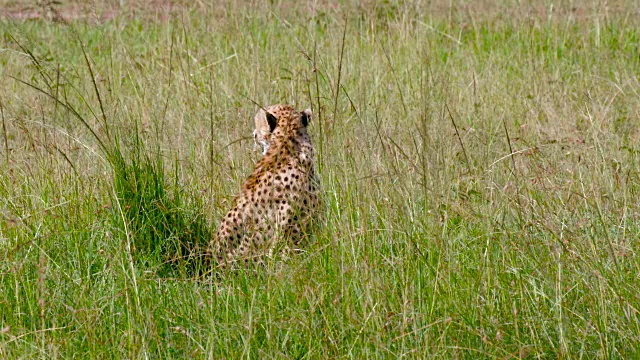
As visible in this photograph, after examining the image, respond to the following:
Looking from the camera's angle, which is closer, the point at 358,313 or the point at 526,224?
the point at 358,313

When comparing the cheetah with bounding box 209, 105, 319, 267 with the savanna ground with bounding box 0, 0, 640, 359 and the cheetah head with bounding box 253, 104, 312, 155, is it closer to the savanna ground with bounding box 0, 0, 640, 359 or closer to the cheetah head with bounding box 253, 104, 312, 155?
the cheetah head with bounding box 253, 104, 312, 155

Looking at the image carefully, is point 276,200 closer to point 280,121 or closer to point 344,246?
point 280,121

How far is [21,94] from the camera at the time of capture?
255 inches

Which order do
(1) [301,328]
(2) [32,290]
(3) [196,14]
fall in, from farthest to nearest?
1. (3) [196,14]
2. (2) [32,290]
3. (1) [301,328]

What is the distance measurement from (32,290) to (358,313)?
3.34 feet

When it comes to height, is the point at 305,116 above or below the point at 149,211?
above

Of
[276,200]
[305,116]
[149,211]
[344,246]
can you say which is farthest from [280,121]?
[344,246]

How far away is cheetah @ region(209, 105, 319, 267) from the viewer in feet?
12.9

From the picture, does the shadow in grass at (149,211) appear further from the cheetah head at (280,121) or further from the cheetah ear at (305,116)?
the cheetah ear at (305,116)

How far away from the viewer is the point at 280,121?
4379 mm

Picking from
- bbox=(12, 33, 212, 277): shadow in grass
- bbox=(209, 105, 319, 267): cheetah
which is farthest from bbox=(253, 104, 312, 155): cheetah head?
bbox=(12, 33, 212, 277): shadow in grass

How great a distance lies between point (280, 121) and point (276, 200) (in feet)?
1.43

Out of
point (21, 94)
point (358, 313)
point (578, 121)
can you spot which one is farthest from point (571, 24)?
point (358, 313)

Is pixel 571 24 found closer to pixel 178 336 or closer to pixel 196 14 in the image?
pixel 196 14
